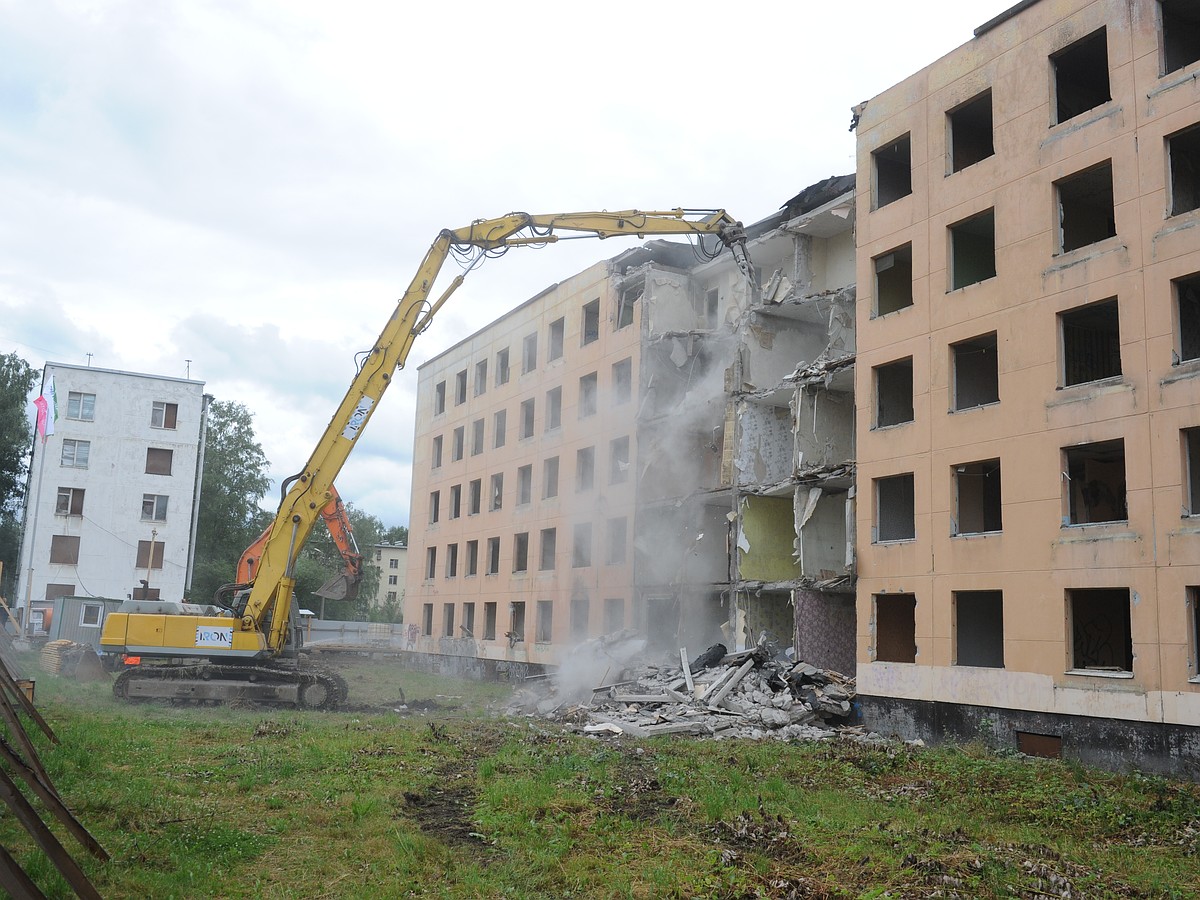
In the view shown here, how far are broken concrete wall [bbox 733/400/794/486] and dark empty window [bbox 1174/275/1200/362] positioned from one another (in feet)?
38.6

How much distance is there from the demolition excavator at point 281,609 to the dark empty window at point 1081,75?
10.5 m

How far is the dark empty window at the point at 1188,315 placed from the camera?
16.0 m

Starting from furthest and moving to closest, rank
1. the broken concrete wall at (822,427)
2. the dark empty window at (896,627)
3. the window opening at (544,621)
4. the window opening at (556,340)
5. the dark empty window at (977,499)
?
the window opening at (556,340), the window opening at (544,621), the broken concrete wall at (822,427), the dark empty window at (896,627), the dark empty window at (977,499)

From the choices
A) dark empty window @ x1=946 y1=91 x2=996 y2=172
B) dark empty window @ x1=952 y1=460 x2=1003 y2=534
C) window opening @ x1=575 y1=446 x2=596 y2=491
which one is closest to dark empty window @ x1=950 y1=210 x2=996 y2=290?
dark empty window @ x1=946 y1=91 x2=996 y2=172

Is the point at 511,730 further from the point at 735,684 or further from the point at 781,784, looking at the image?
the point at 781,784

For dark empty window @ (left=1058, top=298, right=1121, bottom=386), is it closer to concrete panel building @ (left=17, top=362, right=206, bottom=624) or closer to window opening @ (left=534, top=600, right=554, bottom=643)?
window opening @ (left=534, top=600, right=554, bottom=643)

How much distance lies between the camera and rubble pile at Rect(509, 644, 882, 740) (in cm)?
1986

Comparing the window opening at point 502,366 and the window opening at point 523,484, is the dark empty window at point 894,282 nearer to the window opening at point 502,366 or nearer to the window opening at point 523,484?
the window opening at point 523,484

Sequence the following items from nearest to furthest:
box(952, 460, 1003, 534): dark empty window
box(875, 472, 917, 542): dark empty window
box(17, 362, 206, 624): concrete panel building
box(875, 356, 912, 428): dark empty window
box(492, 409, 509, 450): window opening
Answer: box(952, 460, 1003, 534): dark empty window < box(875, 472, 917, 542): dark empty window < box(875, 356, 912, 428): dark empty window < box(492, 409, 509, 450): window opening < box(17, 362, 206, 624): concrete panel building

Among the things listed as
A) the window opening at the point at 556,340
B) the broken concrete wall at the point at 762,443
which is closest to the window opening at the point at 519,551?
the window opening at the point at 556,340

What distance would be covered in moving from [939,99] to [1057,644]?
11390mm

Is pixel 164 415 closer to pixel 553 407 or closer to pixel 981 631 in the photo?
pixel 553 407

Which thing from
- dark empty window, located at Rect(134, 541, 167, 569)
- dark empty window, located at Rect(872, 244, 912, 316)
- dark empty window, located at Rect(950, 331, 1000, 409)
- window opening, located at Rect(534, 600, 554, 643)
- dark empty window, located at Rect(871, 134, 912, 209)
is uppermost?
dark empty window, located at Rect(871, 134, 912, 209)

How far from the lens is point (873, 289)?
22.0m
